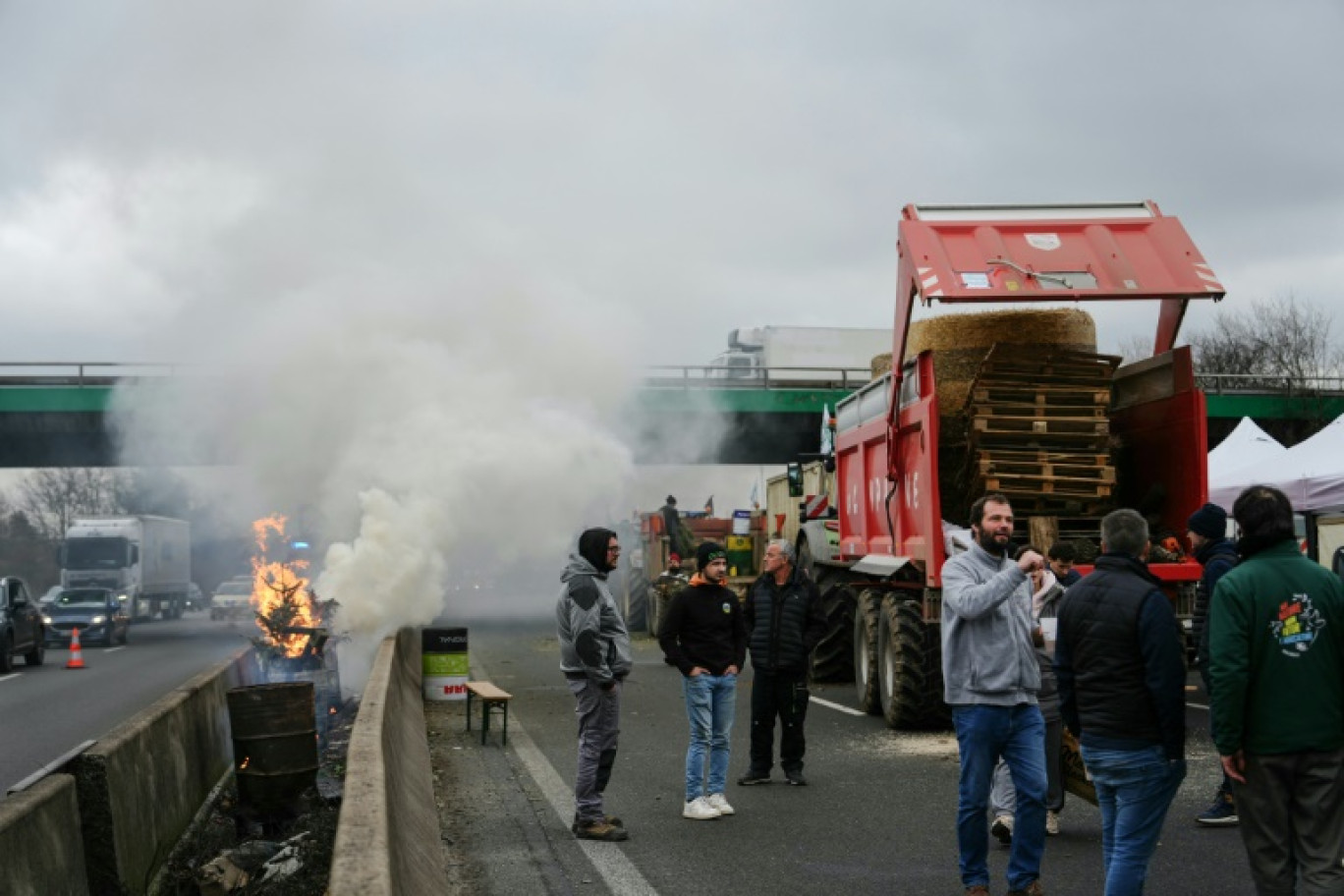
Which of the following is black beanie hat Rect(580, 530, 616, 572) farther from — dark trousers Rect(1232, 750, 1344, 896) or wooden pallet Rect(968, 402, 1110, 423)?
wooden pallet Rect(968, 402, 1110, 423)

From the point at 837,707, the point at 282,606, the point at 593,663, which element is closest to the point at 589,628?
the point at 593,663

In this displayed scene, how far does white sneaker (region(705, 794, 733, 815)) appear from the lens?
29.5 feet

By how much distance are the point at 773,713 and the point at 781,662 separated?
1.36 feet

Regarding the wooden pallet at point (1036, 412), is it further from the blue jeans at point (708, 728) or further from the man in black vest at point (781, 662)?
the blue jeans at point (708, 728)

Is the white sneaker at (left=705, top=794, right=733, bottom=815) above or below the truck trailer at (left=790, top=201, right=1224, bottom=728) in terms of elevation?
below

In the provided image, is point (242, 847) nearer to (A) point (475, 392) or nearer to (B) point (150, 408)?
(A) point (475, 392)

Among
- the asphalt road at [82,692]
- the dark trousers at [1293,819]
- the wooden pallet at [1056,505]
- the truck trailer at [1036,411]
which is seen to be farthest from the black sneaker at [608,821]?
the asphalt road at [82,692]

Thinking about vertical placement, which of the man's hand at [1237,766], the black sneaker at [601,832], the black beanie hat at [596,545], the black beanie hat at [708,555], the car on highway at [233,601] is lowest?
the car on highway at [233,601]

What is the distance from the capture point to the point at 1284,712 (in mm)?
4906

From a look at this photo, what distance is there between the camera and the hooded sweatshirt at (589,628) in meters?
8.31

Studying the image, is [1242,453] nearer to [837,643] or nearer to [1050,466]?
[837,643]

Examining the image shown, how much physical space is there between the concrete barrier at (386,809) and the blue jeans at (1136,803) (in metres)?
2.71

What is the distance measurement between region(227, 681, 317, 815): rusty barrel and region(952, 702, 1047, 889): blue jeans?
4844mm

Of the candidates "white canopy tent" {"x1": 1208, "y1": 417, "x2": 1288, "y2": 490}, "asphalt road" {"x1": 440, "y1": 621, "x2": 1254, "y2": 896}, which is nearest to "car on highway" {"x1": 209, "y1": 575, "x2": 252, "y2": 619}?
"white canopy tent" {"x1": 1208, "y1": 417, "x2": 1288, "y2": 490}
